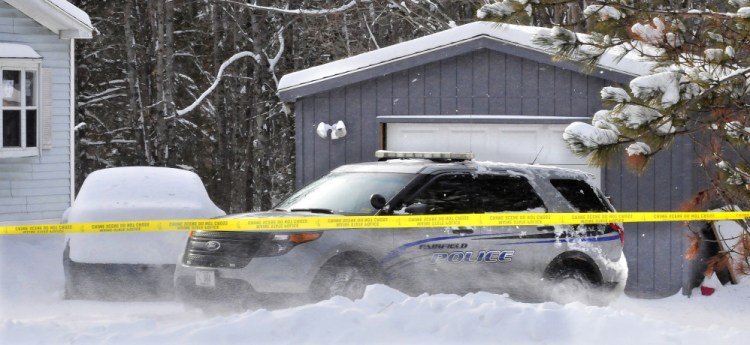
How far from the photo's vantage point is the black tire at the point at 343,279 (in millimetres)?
9227

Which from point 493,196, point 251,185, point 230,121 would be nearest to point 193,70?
point 230,121

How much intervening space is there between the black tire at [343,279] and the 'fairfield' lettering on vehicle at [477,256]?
0.61 metres

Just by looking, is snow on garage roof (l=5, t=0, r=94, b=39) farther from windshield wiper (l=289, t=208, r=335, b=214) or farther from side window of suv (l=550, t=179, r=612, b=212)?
side window of suv (l=550, t=179, r=612, b=212)

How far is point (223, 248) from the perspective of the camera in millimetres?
9344

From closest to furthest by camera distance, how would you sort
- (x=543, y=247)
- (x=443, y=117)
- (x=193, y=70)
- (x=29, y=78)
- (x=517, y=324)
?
(x=517, y=324)
(x=543, y=247)
(x=443, y=117)
(x=29, y=78)
(x=193, y=70)

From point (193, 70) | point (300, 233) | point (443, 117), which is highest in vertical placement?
point (193, 70)

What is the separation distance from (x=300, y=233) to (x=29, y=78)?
10735 millimetres

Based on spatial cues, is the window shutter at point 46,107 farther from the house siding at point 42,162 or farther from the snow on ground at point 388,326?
the snow on ground at point 388,326

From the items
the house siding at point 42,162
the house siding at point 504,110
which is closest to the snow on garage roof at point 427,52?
the house siding at point 504,110

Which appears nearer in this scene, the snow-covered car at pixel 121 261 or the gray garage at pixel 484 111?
the snow-covered car at pixel 121 261

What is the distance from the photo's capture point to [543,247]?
1001cm

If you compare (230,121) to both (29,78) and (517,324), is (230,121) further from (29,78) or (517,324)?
(517,324)

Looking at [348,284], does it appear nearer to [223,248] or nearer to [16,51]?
[223,248]

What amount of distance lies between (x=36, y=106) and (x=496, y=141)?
811 centimetres
